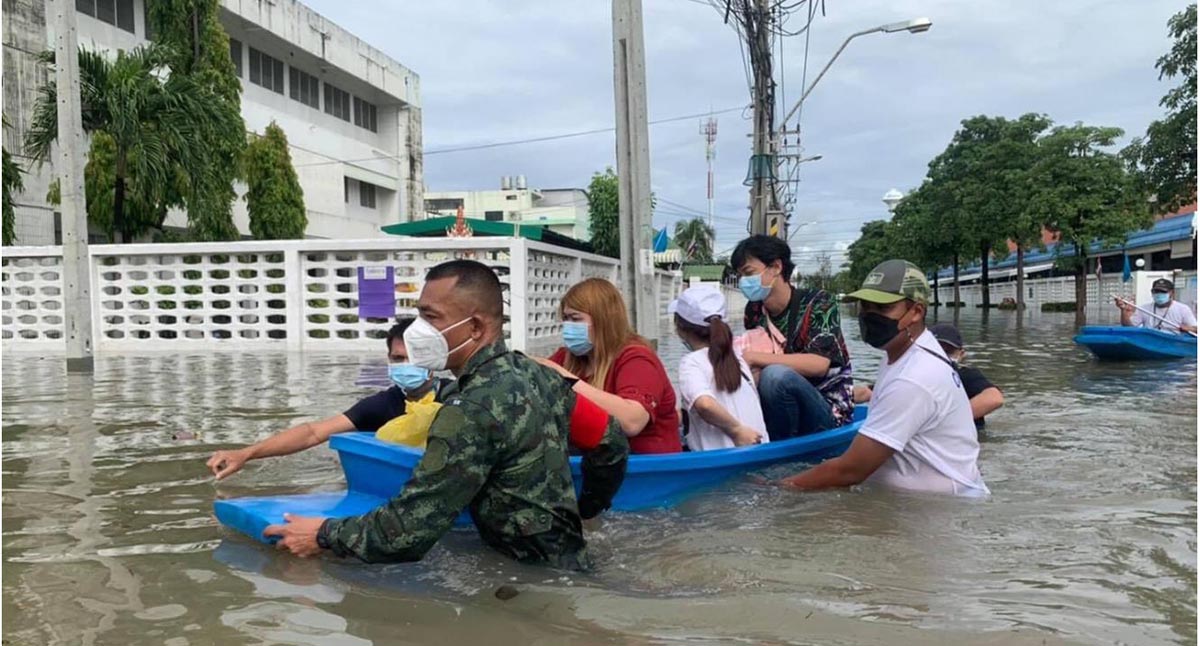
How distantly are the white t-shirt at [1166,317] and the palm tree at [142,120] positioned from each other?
13860 mm

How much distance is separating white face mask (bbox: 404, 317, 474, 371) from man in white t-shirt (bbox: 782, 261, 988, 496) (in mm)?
1709

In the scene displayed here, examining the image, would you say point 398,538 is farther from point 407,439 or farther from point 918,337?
point 918,337

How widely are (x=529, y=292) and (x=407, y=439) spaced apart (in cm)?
1019

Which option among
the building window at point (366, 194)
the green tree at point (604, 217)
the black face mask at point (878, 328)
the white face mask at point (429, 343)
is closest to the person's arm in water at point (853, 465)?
the black face mask at point (878, 328)

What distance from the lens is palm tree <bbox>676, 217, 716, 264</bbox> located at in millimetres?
71375

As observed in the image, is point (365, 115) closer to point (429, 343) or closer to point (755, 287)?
point (755, 287)

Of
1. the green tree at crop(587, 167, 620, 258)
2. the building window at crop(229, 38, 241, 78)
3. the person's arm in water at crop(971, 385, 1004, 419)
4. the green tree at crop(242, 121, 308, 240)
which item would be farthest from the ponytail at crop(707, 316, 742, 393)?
the green tree at crop(587, 167, 620, 258)

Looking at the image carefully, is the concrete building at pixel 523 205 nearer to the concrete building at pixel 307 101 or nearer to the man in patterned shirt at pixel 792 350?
the concrete building at pixel 307 101

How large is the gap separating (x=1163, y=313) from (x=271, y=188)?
1989 centimetres

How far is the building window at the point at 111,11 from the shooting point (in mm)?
21312

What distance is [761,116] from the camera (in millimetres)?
17438

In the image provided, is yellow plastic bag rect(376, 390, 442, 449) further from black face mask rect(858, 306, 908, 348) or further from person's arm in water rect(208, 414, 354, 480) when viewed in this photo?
black face mask rect(858, 306, 908, 348)

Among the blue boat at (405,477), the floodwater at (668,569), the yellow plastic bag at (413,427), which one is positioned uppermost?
the yellow plastic bag at (413,427)

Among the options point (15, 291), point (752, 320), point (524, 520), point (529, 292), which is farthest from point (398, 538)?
point (15, 291)
